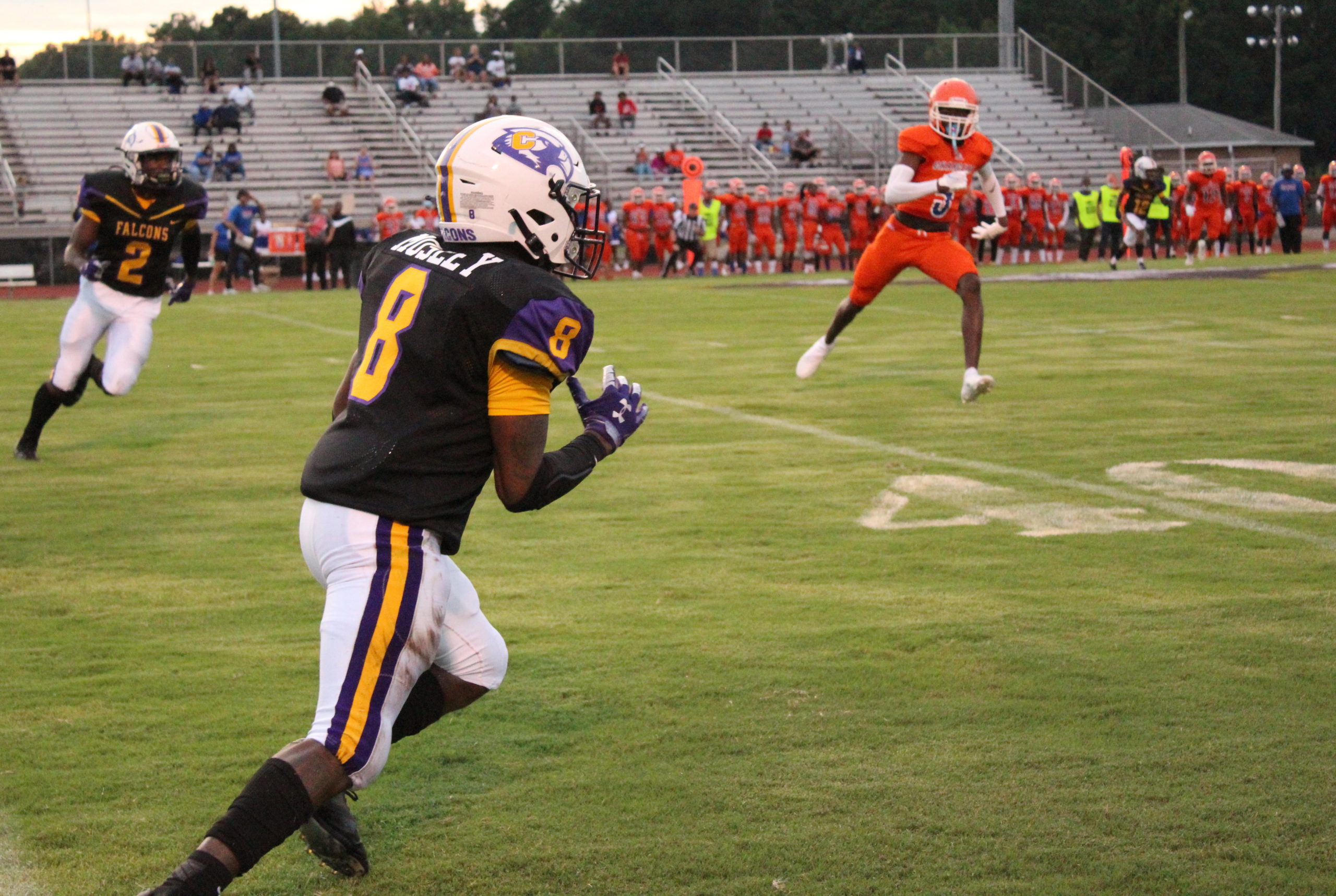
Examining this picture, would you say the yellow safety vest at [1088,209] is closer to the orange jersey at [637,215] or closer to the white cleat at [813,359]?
the orange jersey at [637,215]

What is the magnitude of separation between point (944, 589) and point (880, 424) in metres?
3.58

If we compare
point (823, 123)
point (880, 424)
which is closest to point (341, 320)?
point (880, 424)

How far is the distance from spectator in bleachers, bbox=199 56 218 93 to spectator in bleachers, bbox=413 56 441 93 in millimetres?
4622

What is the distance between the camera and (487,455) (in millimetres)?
3043

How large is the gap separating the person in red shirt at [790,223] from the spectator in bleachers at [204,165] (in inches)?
464

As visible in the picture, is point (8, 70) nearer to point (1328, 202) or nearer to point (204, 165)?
point (204, 165)

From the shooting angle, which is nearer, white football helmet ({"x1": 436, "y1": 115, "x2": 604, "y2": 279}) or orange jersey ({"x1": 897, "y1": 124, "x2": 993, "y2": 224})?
white football helmet ({"x1": 436, "y1": 115, "x2": 604, "y2": 279})

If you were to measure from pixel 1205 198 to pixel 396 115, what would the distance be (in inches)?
724

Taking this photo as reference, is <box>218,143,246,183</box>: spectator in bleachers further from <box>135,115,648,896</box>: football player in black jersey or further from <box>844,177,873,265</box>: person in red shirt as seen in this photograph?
<box>135,115,648,896</box>: football player in black jersey

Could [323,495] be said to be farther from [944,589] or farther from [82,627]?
[944,589]

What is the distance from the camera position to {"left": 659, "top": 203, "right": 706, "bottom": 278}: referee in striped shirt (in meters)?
27.8

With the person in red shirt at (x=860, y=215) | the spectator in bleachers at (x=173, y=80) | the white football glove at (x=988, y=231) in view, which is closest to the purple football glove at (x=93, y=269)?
the white football glove at (x=988, y=231)

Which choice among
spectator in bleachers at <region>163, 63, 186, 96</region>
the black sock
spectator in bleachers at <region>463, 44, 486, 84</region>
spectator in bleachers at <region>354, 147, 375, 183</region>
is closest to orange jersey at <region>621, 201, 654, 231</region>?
spectator in bleachers at <region>354, 147, 375, 183</region>

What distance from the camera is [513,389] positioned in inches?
114
